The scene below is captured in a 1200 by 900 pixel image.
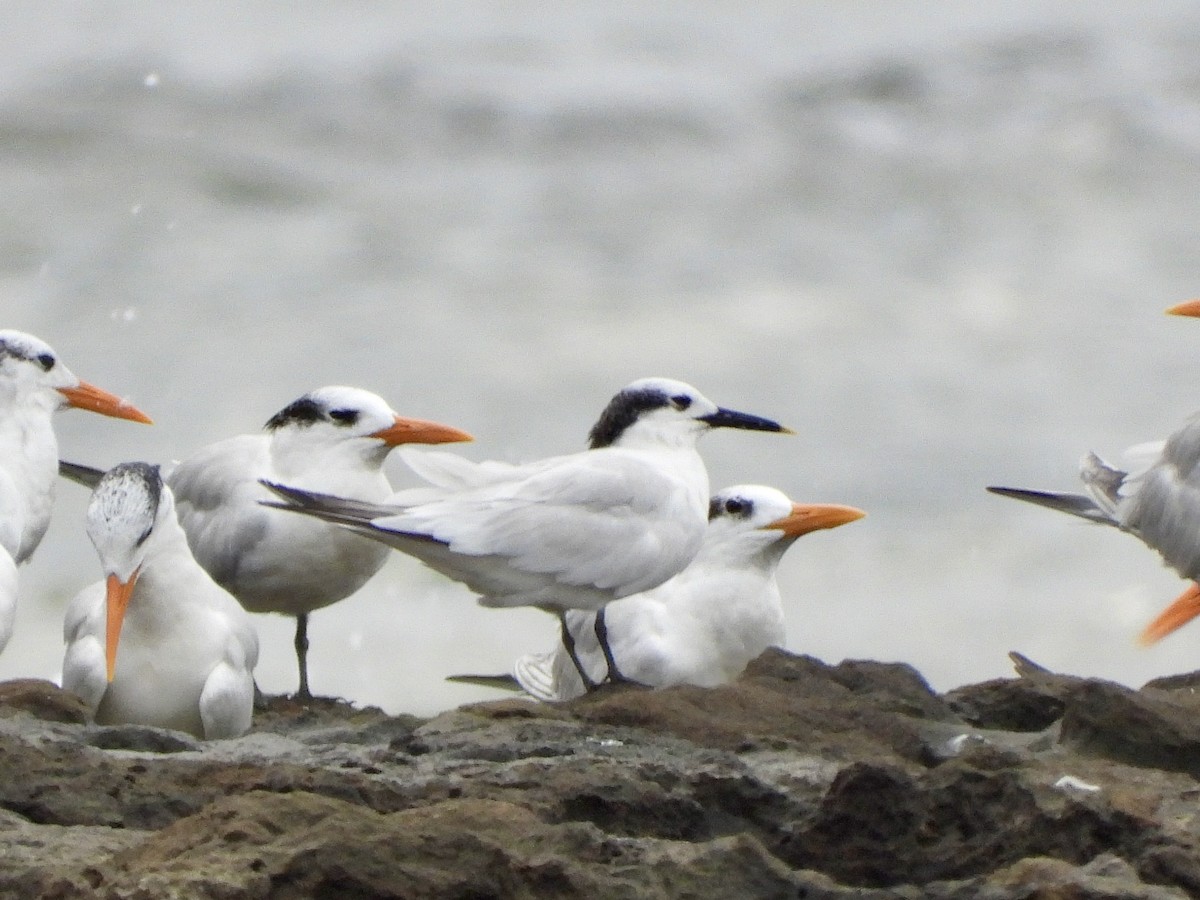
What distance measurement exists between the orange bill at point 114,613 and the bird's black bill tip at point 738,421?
2.06m

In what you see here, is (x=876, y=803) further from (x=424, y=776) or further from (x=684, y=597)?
(x=684, y=597)

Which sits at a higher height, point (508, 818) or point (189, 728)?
point (508, 818)

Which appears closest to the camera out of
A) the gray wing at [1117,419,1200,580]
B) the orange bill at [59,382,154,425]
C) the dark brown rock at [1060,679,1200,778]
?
the dark brown rock at [1060,679,1200,778]

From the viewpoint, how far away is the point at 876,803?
10.9ft

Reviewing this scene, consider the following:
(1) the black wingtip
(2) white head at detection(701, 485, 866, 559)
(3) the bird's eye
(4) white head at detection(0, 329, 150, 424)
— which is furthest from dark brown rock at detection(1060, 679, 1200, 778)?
(4) white head at detection(0, 329, 150, 424)

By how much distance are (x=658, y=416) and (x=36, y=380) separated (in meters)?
2.30

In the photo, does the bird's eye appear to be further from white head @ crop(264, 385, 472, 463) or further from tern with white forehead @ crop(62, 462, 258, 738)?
tern with white forehead @ crop(62, 462, 258, 738)

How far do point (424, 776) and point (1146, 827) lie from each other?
1286 millimetres

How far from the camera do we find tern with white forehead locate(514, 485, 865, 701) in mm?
6949

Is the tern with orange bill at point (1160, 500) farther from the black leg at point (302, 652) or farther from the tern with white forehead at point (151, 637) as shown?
the tern with white forehead at point (151, 637)

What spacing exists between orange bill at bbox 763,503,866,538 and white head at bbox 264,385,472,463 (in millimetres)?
1084

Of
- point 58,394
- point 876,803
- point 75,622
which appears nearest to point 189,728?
point 75,622

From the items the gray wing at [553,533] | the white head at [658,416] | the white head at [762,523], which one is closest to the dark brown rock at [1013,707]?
the gray wing at [553,533]

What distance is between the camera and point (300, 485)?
23.6ft
